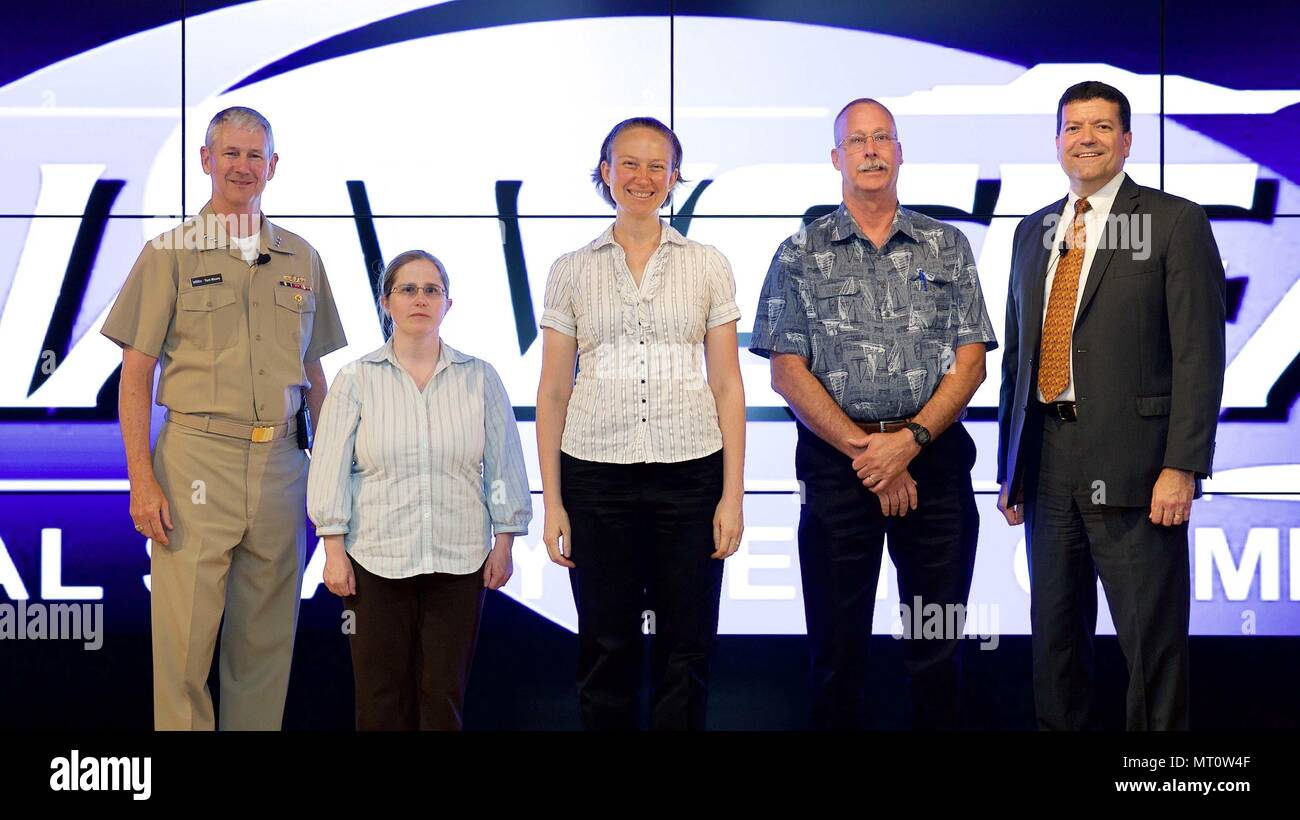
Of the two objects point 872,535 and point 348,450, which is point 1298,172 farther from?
point 348,450

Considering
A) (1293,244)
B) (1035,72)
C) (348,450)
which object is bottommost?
(348,450)

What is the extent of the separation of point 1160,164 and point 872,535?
7.14ft

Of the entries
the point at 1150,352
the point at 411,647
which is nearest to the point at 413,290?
the point at 411,647

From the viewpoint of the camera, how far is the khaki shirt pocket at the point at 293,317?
11.5 ft

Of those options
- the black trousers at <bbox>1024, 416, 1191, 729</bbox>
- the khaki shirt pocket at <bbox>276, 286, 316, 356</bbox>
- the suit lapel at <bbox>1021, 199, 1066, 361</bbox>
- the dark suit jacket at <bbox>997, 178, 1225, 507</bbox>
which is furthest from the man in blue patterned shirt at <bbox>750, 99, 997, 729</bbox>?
the khaki shirt pocket at <bbox>276, 286, 316, 356</bbox>

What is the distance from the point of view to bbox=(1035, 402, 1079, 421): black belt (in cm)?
324

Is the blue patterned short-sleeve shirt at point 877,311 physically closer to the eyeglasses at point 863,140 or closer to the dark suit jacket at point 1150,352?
the eyeglasses at point 863,140

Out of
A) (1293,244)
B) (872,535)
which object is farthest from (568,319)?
(1293,244)

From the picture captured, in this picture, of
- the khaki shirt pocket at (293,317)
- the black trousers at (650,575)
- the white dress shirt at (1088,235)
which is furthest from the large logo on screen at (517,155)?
the black trousers at (650,575)

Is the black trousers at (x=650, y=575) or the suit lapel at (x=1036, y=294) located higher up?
the suit lapel at (x=1036, y=294)

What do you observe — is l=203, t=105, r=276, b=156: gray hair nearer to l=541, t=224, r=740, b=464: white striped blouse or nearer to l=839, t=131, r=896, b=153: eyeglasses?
l=541, t=224, r=740, b=464: white striped blouse

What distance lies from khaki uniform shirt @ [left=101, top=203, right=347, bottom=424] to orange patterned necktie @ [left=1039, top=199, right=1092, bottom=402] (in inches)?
88.2

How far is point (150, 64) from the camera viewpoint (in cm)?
439

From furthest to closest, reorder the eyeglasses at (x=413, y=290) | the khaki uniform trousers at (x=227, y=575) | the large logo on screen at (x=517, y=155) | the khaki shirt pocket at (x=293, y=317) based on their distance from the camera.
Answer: the large logo on screen at (x=517, y=155) → the khaki shirt pocket at (x=293, y=317) → the khaki uniform trousers at (x=227, y=575) → the eyeglasses at (x=413, y=290)
